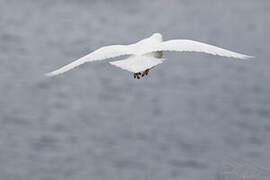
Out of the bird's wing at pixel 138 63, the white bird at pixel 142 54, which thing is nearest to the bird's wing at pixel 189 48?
the white bird at pixel 142 54

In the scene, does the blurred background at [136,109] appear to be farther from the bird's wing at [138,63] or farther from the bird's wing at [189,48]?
the bird's wing at [138,63]

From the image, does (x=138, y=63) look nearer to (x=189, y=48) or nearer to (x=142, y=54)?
(x=142, y=54)

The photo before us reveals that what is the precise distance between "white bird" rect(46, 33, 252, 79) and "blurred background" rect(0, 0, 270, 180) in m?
13.4

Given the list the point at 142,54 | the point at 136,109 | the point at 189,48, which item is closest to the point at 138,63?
the point at 142,54

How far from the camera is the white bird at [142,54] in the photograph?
9.70m

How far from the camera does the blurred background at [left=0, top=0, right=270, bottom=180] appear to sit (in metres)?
26.5

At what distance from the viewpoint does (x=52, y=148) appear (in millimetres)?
26438

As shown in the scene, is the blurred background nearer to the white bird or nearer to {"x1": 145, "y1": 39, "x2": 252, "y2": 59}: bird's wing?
→ {"x1": 145, "y1": 39, "x2": 252, "y2": 59}: bird's wing

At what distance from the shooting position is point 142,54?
9.97 meters

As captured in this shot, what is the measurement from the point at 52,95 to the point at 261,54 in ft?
26.8

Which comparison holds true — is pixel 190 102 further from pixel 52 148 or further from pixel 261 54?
pixel 52 148

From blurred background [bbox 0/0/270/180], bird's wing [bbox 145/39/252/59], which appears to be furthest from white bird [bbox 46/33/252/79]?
blurred background [bbox 0/0/270/180]

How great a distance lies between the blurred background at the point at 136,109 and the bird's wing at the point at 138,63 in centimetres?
1411

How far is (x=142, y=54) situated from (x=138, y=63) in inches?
12.4
